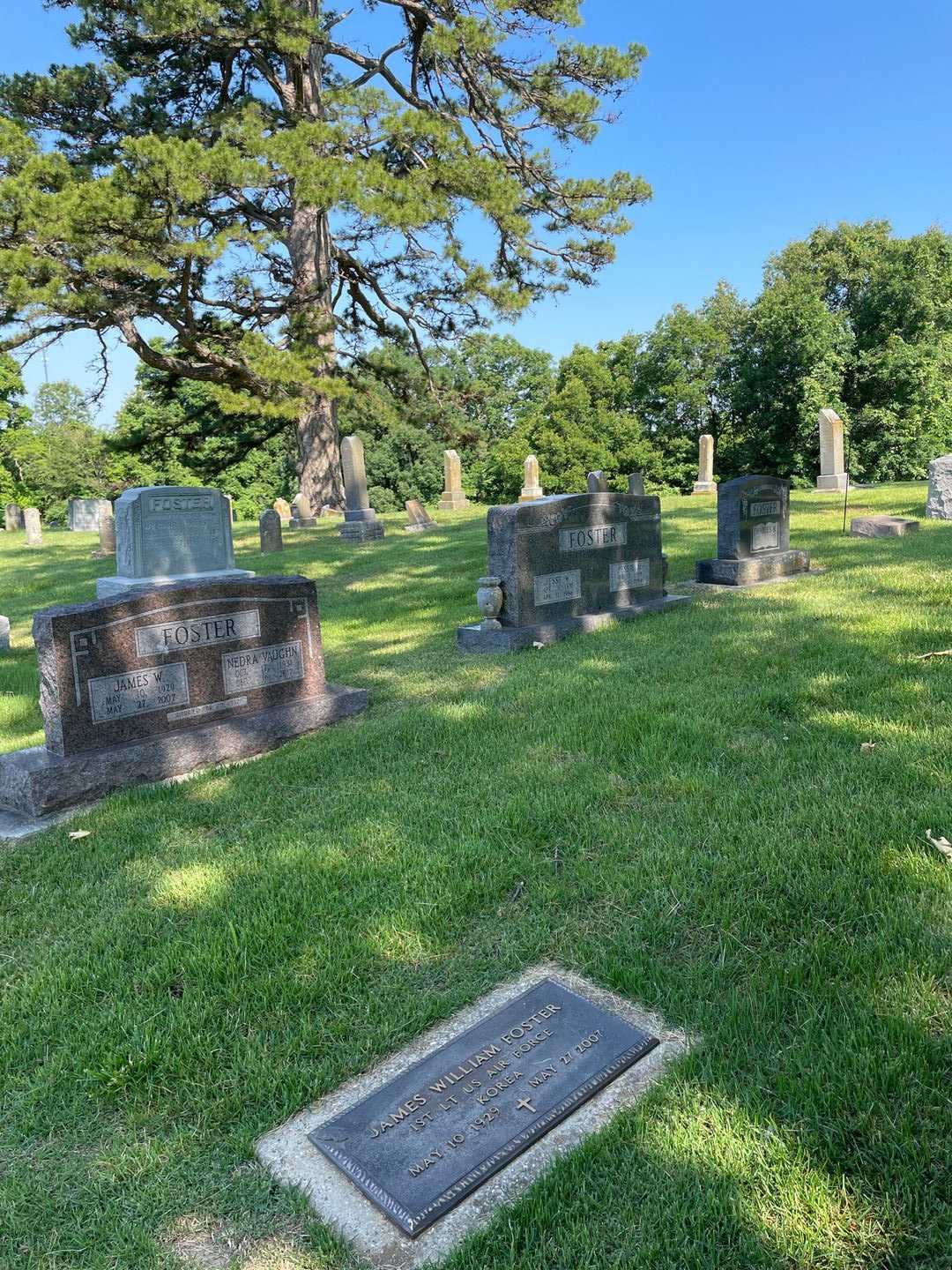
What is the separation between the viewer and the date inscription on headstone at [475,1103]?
1909 mm

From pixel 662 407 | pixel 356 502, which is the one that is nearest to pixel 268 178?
pixel 356 502

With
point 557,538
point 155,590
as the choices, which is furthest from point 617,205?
point 155,590

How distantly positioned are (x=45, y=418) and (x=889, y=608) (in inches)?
2529

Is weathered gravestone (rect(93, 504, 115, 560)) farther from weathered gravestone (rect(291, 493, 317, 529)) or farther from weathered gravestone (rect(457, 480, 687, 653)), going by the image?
weathered gravestone (rect(457, 480, 687, 653))

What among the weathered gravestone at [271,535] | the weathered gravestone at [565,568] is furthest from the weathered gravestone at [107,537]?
the weathered gravestone at [565,568]

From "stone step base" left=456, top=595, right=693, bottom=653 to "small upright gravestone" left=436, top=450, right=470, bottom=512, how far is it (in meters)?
16.7

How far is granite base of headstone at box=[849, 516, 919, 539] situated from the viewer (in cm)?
1134

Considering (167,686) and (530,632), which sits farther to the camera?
(530,632)

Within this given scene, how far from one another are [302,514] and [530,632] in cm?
1557

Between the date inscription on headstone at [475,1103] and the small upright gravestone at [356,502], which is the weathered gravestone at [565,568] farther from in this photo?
the small upright gravestone at [356,502]

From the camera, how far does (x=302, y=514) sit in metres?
21.5

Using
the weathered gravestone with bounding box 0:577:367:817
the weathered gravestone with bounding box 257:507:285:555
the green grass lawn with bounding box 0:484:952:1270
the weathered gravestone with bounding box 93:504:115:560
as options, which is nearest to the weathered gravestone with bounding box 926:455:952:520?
the green grass lawn with bounding box 0:484:952:1270

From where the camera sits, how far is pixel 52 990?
2672mm

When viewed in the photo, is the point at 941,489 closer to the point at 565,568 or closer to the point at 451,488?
the point at 565,568
